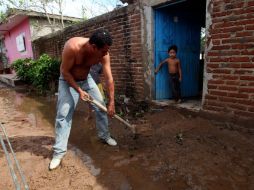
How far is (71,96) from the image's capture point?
2.96 metres

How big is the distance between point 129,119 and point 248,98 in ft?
6.99

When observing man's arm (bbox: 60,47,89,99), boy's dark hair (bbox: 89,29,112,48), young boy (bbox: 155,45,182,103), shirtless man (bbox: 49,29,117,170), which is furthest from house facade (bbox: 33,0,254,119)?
man's arm (bbox: 60,47,89,99)

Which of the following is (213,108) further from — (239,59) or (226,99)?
(239,59)

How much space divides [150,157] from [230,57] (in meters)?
1.92

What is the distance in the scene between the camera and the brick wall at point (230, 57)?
127 inches

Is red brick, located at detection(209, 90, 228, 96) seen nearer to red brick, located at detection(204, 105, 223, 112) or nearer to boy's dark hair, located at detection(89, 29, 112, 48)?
red brick, located at detection(204, 105, 223, 112)

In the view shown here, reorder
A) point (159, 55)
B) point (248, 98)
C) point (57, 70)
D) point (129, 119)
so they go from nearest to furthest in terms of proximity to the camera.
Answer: point (248, 98), point (129, 119), point (159, 55), point (57, 70)

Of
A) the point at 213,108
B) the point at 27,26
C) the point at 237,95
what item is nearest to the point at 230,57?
the point at 237,95

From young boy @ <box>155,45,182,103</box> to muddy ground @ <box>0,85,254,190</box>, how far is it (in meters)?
0.52

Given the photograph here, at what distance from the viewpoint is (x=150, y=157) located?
120 inches

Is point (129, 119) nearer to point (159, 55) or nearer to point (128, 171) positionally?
point (159, 55)

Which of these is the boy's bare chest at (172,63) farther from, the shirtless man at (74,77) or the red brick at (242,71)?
the shirtless man at (74,77)

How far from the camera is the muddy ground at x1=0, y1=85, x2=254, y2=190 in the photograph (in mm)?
2488

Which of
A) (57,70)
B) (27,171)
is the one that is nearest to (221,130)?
(27,171)
